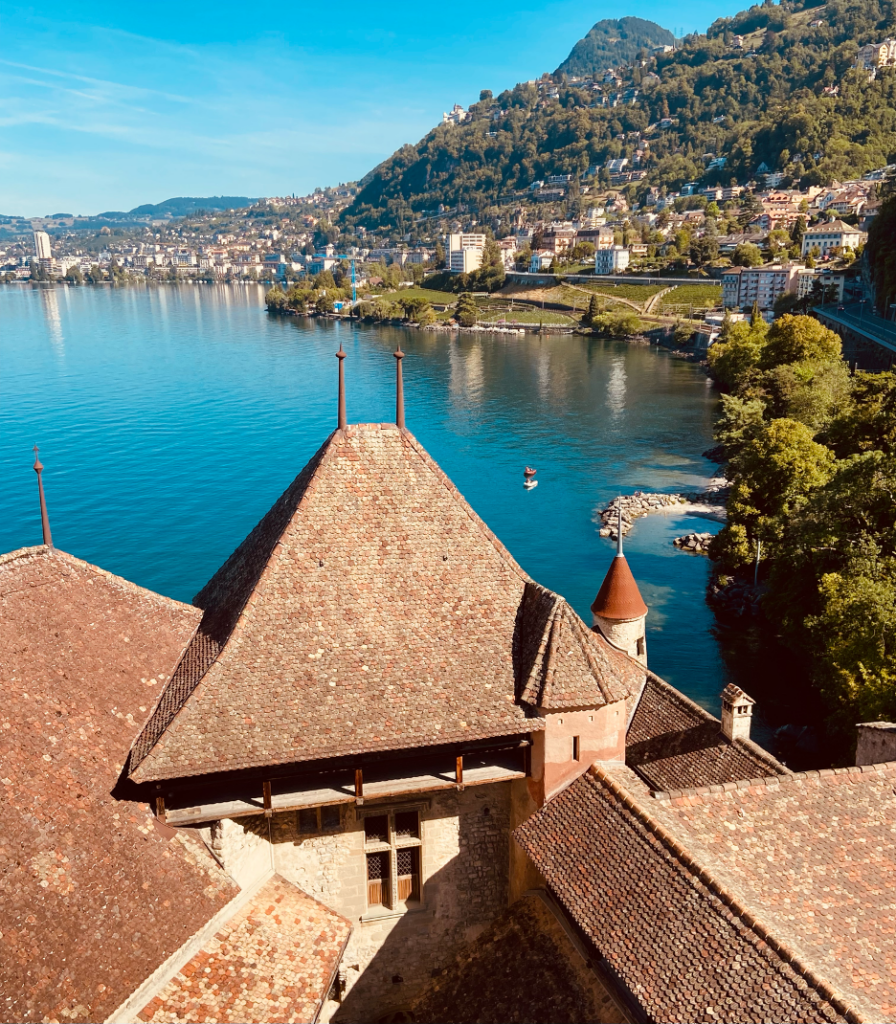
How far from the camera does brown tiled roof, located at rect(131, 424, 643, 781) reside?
40.4 feet

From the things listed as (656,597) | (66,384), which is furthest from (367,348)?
(656,597)

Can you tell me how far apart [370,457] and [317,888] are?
7086 mm

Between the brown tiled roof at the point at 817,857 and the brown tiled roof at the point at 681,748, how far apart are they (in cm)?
435

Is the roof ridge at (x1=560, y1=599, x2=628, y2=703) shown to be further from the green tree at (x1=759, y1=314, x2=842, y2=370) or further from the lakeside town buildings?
the green tree at (x1=759, y1=314, x2=842, y2=370)

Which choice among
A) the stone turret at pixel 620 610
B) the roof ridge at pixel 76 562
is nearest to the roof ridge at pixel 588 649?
the roof ridge at pixel 76 562

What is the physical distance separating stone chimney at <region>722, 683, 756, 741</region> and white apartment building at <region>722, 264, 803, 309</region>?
14334cm

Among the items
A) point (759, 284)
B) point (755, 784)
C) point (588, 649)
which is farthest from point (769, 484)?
point (759, 284)

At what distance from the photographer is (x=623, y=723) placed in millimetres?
13602

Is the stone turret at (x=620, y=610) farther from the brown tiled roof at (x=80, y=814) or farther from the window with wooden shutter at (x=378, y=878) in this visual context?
the brown tiled roof at (x=80, y=814)

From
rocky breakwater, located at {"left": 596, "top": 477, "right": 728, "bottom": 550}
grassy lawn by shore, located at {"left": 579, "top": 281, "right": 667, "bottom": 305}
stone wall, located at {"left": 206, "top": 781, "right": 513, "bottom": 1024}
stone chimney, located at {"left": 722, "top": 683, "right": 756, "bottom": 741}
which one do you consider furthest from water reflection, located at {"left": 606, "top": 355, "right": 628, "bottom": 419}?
stone wall, located at {"left": 206, "top": 781, "right": 513, "bottom": 1024}

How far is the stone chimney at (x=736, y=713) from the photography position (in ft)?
61.4

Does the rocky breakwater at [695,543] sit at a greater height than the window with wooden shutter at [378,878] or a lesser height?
lesser

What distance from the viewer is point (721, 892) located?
35.0ft

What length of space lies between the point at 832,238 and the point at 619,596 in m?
175
